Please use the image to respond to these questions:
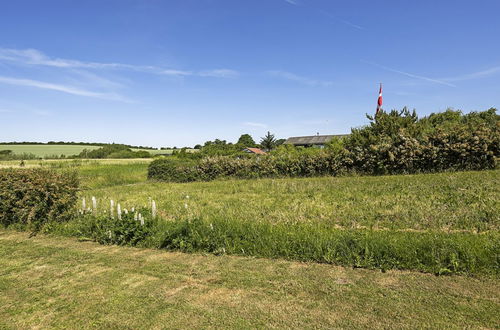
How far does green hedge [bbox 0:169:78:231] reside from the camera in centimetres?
807

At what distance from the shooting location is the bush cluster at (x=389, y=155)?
15398 mm

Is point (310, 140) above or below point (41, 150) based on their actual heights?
above

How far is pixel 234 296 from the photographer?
3.86m

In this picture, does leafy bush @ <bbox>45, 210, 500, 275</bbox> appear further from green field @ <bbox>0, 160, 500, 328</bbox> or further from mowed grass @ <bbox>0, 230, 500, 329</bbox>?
mowed grass @ <bbox>0, 230, 500, 329</bbox>

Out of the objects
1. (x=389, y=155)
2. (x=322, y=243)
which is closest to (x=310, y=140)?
(x=389, y=155)

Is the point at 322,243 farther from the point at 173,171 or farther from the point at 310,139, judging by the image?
the point at 310,139

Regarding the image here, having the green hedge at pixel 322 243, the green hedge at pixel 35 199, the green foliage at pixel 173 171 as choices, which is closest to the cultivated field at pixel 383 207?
the green hedge at pixel 322 243

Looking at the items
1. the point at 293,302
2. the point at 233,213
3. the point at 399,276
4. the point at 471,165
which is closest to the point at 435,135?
the point at 471,165

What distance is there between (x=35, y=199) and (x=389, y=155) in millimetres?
16377

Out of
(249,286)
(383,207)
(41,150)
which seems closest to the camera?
(249,286)

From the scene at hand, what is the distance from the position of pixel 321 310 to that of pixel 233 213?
519 cm

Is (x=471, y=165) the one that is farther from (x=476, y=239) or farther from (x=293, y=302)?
(x=293, y=302)

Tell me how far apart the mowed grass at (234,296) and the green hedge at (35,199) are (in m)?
3.12

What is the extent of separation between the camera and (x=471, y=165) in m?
15.5
